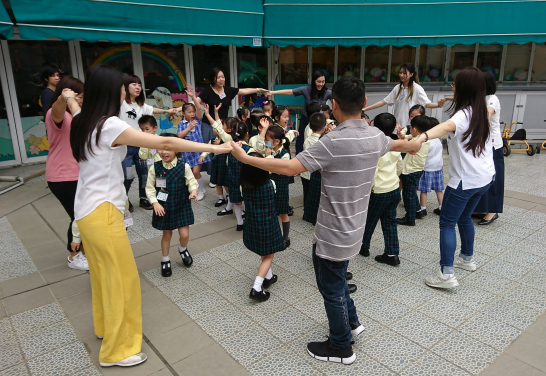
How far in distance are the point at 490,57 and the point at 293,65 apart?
5222 millimetres

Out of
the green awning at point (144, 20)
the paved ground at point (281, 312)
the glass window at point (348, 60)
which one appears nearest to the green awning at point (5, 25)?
the green awning at point (144, 20)

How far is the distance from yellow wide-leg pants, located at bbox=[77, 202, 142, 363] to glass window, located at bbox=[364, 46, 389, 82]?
31.6 ft

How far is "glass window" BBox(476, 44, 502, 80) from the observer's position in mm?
10554

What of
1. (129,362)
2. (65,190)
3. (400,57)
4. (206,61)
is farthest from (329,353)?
(400,57)

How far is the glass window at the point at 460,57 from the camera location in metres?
10.7

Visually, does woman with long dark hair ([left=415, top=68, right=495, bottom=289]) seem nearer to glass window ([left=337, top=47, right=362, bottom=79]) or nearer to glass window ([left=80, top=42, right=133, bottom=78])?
glass window ([left=80, top=42, right=133, bottom=78])

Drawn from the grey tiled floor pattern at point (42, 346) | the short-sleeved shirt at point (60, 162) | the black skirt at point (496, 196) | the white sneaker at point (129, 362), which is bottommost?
the grey tiled floor pattern at point (42, 346)

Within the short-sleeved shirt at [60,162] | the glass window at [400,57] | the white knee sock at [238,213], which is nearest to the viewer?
the short-sleeved shirt at [60,162]

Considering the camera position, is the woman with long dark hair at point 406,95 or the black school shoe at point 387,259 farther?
the woman with long dark hair at point 406,95

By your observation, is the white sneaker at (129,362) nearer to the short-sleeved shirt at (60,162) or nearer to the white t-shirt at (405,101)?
the short-sleeved shirt at (60,162)

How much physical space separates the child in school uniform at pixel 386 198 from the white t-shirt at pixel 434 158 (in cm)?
153

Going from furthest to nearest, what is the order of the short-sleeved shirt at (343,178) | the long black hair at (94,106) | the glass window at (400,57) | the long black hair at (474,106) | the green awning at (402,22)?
the glass window at (400,57) < the green awning at (402,22) < the long black hair at (474,106) < the long black hair at (94,106) < the short-sleeved shirt at (343,178)

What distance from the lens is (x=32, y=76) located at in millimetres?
8000

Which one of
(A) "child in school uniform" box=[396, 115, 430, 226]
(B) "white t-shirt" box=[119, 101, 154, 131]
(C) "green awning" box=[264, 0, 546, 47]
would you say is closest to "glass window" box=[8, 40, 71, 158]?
(B) "white t-shirt" box=[119, 101, 154, 131]
